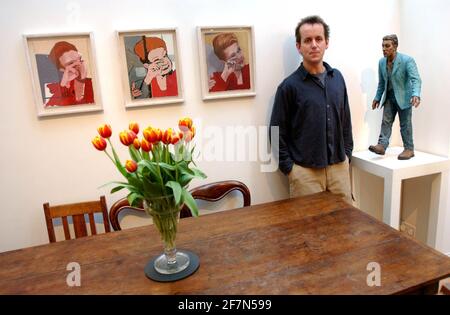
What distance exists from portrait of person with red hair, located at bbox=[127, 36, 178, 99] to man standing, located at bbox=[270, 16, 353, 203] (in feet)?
2.15

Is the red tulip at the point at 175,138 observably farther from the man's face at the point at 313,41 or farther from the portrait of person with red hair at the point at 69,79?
the man's face at the point at 313,41

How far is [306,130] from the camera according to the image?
6.40ft

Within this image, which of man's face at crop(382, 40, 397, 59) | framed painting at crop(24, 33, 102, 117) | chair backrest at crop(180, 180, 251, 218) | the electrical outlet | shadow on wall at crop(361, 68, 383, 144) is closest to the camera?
framed painting at crop(24, 33, 102, 117)

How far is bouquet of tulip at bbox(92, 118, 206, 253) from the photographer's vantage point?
1.07m

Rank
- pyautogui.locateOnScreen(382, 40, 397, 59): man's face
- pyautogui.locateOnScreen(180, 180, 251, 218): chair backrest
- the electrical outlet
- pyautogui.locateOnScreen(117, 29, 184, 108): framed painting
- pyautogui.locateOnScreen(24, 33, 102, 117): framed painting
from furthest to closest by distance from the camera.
A: the electrical outlet < pyautogui.locateOnScreen(180, 180, 251, 218): chair backrest < pyautogui.locateOnScreen(382, 40, 397, 59): man's face < pyautogui.locateOnScreen(117, 29, 184, 108): framed painting < pyautogui.locateOnScreen(24, 33, 102, 117): framed painting

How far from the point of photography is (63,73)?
5.64 feet

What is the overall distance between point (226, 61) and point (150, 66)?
44 centimetres

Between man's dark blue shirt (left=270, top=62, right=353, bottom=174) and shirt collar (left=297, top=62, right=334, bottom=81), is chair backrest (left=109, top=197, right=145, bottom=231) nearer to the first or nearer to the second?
man's dark blue shirt (left=270, top=62, right=353, bottom=174)

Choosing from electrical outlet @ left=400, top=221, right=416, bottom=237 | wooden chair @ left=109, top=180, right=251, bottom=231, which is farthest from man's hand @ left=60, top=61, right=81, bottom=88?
electrical outlet @ left=400, top=221, right=416, bottom=237

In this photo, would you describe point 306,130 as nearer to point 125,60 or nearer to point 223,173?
point 223,173

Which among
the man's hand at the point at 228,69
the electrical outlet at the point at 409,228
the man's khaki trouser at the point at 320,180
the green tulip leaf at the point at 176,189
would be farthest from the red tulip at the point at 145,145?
the electrical outlet at the point at 409,228

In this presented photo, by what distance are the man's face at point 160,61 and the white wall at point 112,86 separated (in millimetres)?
101

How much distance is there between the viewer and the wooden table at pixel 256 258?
Result: 1112 mm
